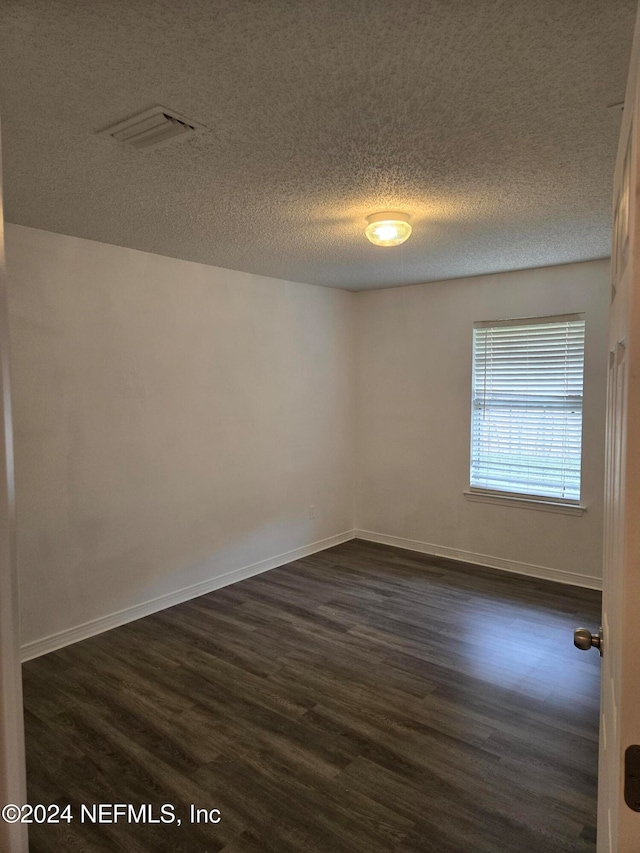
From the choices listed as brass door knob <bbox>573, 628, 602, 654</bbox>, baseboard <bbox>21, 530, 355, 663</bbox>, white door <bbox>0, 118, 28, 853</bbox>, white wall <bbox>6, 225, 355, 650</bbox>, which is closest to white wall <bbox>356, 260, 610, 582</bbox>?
white wall <bbox>6, 225, 355, 650</bbox>

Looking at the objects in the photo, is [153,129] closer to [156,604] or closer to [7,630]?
[7,630]

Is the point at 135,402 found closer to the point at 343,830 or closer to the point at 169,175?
the point at 169,175

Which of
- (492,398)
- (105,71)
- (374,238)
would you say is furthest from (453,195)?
(492,398)

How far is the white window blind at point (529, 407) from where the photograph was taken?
4340 millimetres

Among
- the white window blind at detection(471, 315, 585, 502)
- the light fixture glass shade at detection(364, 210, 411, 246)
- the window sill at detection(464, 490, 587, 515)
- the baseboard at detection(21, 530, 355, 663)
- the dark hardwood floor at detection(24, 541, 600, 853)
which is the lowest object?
the dark hardwood floor at detection(24, 541, 600, 853)

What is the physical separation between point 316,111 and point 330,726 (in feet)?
8.40

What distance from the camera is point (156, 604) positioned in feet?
12.7

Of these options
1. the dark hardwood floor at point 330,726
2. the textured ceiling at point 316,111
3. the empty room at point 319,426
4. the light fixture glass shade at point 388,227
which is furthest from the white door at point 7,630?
the light fixture glass shade at point 388,227

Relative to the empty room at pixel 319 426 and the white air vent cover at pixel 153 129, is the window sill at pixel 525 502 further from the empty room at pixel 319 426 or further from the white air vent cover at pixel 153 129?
the white air vent cover at pixel 153 129

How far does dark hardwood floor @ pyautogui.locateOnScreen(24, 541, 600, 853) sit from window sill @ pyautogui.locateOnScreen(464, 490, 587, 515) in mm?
676

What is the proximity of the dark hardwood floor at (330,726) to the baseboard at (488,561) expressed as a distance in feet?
0.96

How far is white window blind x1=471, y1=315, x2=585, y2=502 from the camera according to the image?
4340mm

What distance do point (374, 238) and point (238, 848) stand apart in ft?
9.07

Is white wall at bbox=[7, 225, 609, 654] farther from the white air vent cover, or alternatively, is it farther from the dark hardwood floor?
the white air vent cover
